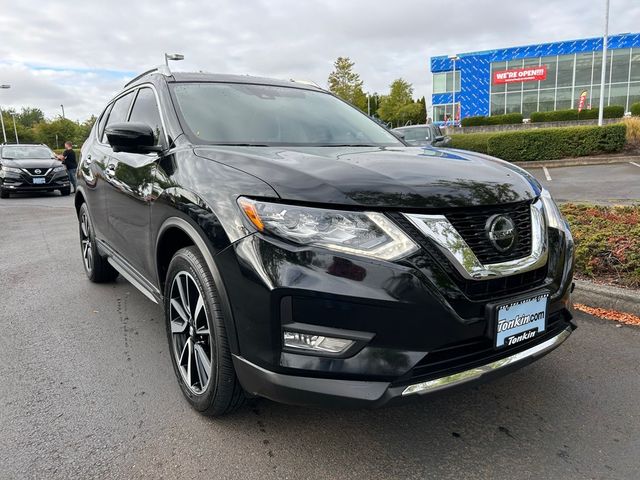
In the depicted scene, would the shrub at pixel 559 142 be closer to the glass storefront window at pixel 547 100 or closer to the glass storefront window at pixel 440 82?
the glass storefront window at pixel 547 100

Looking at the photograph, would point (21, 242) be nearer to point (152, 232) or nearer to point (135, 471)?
point (152, 232)

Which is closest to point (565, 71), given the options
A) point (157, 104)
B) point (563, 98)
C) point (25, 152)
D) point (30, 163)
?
point (563, 98)

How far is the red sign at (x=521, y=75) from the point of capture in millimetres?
43625

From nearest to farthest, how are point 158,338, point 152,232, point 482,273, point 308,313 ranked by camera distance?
point 308,313 → point 482,273 → point 152,232 → point 158,338

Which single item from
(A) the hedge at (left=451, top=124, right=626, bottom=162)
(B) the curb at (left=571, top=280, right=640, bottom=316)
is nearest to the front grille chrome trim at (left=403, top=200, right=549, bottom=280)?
(B) the curb at (left=571, top=280, right=640, bottom=316)

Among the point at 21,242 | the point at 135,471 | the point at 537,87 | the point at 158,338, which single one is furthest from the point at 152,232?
the point at 537,87

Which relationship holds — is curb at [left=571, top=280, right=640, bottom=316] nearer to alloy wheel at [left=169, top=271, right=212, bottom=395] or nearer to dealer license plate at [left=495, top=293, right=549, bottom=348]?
dealer license plate at [left=495, top=293, right=549, bottom=348]

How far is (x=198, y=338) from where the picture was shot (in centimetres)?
259

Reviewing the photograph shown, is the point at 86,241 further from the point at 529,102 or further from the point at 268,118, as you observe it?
the point at 529,102

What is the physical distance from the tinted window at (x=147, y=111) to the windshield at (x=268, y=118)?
0.62 feet

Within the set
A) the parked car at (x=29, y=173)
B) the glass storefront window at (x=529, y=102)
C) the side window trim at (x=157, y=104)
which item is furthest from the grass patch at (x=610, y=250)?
the glass storefront window at (x=529, y=102)

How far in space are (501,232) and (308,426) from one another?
132 cm

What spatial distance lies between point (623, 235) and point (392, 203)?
363cm

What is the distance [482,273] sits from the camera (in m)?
2.05
